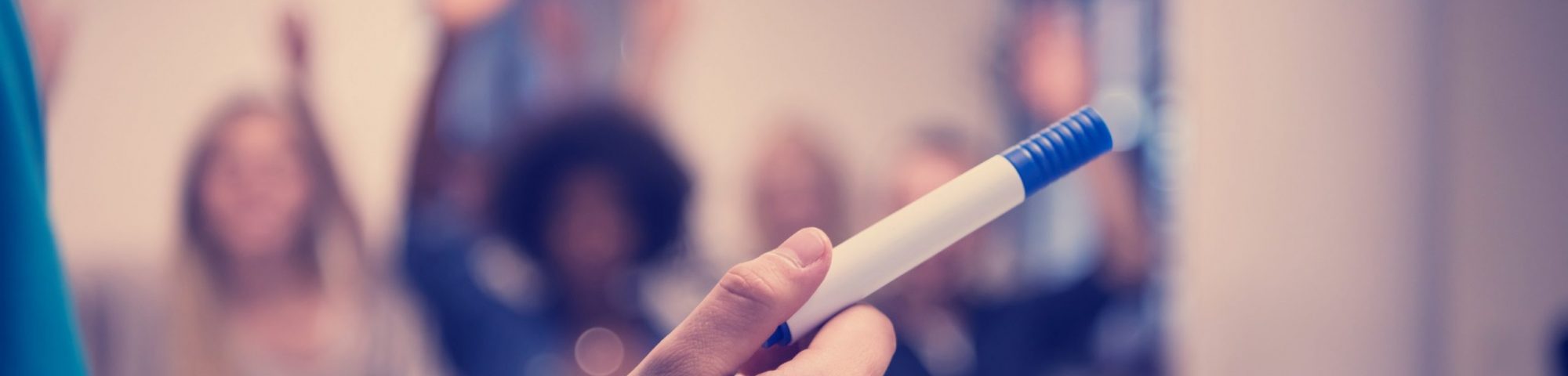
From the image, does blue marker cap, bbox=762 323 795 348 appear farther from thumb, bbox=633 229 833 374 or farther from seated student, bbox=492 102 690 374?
seated student, bbox=492 102 690 374

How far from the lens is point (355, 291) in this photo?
0.81 m

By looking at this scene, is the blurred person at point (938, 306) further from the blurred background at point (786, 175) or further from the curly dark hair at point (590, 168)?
the curly dark hair at point (590, 168)

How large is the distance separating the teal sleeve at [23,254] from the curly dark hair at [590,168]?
631 millimetres

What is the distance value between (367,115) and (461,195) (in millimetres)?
100

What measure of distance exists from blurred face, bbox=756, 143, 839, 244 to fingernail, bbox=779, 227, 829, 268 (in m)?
0.54

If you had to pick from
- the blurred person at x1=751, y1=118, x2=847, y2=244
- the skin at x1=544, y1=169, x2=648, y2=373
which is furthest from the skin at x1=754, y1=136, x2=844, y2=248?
the skin at x1=544, y1=169, x2=648, y2=373

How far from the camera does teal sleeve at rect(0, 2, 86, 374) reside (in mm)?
177

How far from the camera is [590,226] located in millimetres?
852

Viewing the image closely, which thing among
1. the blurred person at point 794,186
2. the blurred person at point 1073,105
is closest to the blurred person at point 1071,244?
the blurred person at point 1073,105

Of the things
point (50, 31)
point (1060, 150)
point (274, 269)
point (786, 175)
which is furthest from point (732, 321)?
point (50, 31)

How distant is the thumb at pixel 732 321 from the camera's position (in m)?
0.29

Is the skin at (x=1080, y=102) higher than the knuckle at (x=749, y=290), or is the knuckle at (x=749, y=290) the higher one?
the knuckle at (x=749, y=290)

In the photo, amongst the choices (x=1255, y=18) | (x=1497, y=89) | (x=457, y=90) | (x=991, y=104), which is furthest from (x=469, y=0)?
(x=1497, y=89)

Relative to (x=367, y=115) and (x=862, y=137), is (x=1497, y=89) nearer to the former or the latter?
(x=862, y=137)
